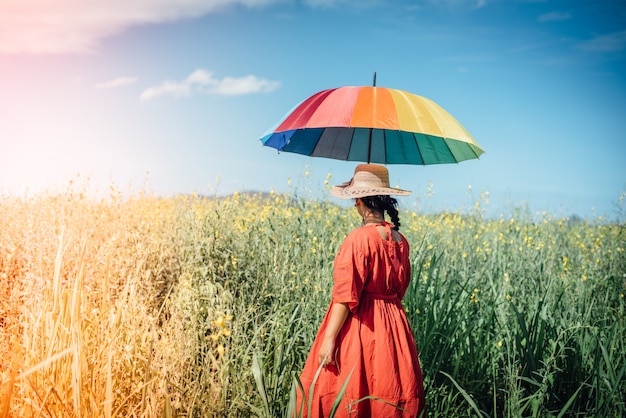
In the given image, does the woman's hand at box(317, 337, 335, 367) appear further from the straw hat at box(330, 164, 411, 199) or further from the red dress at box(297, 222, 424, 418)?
the straw hat at box(330, 164, 411, 199)

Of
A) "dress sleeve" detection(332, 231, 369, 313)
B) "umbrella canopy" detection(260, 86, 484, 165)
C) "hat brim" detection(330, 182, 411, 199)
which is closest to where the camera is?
"dress sleeve" detection(332, 231, 369, 313)

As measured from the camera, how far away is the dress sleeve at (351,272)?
236 cm

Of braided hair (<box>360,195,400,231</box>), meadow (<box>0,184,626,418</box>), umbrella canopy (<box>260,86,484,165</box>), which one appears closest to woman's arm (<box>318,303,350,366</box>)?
meadow (<box>0,184,626,418</box>)

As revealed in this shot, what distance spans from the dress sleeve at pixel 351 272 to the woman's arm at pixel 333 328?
33 mm

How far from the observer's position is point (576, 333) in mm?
3629

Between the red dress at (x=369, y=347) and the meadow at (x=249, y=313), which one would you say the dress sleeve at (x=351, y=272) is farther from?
the meadow at (x=249, y=313)

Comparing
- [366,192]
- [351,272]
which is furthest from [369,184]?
[351,272]

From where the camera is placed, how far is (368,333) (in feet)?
8.11

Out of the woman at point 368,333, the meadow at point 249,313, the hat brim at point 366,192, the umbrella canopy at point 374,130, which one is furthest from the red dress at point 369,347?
the umbrella canopy at point 374,130

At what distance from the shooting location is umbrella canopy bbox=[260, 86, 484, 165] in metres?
2.66

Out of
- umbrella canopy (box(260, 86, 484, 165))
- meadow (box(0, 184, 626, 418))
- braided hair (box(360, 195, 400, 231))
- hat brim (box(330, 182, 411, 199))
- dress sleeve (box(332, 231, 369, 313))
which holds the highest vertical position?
umbrella canopy (box(260, 86, 484, 165))

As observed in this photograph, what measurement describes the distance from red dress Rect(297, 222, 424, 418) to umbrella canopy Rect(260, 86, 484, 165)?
1.85 ft

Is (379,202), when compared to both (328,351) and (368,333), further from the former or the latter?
(328,351)

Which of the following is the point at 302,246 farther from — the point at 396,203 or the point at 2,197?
the point at 2,197
